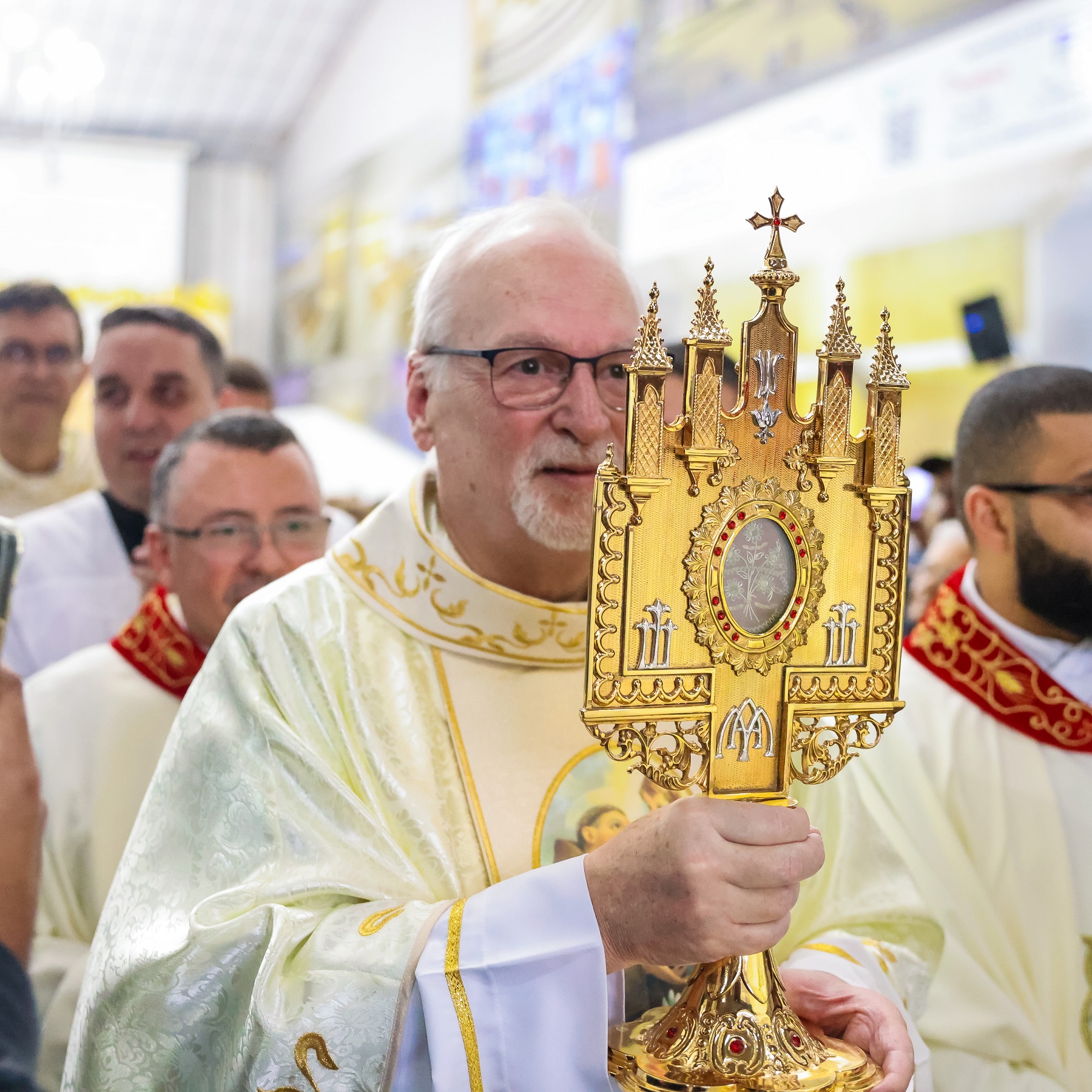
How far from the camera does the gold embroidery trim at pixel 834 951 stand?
1.98m

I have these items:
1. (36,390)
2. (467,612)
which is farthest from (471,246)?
(36,390)

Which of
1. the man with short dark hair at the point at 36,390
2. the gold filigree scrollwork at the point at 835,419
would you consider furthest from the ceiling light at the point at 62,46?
the gold filigree scrollwork at the point at 835,419

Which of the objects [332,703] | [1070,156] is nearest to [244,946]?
[332,703]

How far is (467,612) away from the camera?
2172 mm

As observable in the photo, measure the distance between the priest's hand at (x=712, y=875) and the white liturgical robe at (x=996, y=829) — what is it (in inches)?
40.9

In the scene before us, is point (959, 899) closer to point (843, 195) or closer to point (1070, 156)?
point (1070, 156)

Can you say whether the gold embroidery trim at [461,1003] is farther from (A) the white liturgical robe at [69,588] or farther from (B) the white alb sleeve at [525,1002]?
(A) the white liturgical robe at [69,588]

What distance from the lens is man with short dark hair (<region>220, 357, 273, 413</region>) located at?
5590mm

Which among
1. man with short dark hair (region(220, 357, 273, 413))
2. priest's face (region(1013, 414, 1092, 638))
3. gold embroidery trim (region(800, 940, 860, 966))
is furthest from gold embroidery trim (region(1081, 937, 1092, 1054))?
man with short dark hair (region(220, 357, 273, 413))

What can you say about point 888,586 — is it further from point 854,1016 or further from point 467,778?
point 467,778

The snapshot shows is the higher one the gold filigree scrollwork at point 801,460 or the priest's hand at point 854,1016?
the gold filigree scrollwork at point 801,460

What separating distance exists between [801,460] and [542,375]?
651 mm

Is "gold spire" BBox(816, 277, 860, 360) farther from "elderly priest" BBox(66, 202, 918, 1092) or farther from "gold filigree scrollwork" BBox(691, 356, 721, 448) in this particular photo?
"elderly priest" BBox(66, 202, 918, 1092)

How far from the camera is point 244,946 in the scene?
172 cm
